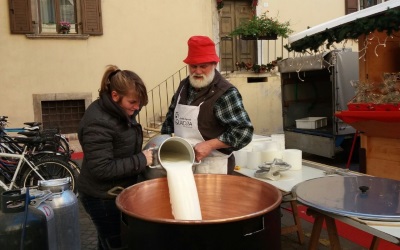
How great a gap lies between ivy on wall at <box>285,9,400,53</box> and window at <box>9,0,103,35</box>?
573 cm

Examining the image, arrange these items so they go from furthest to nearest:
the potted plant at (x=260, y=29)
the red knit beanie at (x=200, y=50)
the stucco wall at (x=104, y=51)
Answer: the potted plant at (x=260, y=29) → the stucco wall at (x=104, y=51) → the red knit beanie at (x=200, y=50)

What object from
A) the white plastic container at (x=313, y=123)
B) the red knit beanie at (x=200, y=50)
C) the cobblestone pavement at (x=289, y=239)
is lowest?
the cobblestone pavement at (x=289, y=239)

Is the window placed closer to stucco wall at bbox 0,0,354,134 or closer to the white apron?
stucco wall at bbox 0,0,354,134

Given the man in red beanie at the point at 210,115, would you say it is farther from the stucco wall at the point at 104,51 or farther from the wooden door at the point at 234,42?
the wooden door at the point at 234,42

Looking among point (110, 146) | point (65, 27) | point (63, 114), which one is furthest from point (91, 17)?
point (110, 146)

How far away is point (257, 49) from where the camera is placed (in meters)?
11.6

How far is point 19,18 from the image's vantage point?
30.5ft

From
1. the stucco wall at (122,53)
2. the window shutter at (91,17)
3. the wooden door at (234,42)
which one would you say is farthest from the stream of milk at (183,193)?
the wooden door at (234,42)

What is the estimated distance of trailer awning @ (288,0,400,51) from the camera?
175 inches

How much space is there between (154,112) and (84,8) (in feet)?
10.1

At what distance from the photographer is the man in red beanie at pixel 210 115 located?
7.72 feet

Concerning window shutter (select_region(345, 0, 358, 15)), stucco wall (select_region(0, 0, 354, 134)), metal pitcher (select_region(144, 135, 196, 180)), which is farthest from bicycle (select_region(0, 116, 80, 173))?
window shutter (select_region(345, 0, 358, 15))

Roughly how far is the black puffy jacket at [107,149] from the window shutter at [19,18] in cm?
824

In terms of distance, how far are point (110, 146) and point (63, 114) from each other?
8481 mm
